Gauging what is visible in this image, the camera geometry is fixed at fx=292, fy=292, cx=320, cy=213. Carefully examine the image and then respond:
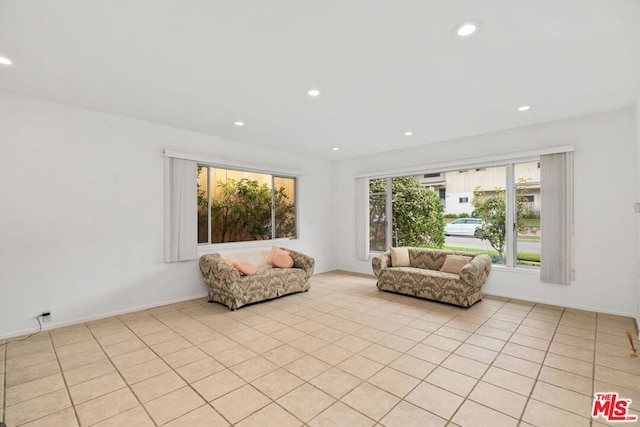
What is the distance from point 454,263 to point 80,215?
542 centimetres

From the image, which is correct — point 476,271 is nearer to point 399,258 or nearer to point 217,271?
point 399,258

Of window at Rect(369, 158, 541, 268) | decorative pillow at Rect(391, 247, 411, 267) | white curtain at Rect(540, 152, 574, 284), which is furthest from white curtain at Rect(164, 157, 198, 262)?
white curtain at Rect(540, 152, 574, 284)

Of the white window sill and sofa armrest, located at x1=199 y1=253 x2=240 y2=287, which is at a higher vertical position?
the white window sill

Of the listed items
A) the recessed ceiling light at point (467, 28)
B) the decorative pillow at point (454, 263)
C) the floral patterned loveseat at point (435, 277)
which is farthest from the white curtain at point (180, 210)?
the decorative pillow at point (454, 263)

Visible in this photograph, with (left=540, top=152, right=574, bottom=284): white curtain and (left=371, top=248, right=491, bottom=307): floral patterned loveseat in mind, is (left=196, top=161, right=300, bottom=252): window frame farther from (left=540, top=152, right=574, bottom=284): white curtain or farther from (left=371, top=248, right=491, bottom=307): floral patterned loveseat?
(left=540, top=152, right=574, bottom=284): white curtain

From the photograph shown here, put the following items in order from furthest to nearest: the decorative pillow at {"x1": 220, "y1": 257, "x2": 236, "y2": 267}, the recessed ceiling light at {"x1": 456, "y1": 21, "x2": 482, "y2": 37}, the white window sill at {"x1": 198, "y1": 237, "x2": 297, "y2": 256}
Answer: the white window sill at {"x1": 198, "y1": 237, "x2": 297, "y2": 256}
the decorative pillow at {"x1": 220, "y1": 257, "x2": 236, "y2": 267}
the recessed ceiling light at {"x1": 456, "y1": 21, "x2": 482, "y2": 37}

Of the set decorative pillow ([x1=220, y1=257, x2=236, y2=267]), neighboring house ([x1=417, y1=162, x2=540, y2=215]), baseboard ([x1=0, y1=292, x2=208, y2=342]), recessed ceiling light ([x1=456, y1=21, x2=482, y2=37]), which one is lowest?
baseboard ([x1=0, y1=292, x2=208, y2=342])

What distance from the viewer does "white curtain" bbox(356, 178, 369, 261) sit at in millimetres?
6598

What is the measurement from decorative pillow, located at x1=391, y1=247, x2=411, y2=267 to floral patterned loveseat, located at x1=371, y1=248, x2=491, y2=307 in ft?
0.20

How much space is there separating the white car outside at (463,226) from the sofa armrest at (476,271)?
1.09 m

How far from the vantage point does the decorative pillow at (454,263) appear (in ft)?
15.5

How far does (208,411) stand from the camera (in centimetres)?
204

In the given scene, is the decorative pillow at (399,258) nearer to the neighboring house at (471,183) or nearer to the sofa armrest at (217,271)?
the neighboring house at (471,183)

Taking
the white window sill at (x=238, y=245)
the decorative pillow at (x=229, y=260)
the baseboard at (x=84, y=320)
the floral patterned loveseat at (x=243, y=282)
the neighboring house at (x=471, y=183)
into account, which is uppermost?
the neighboring house at (x=471, y=183)
